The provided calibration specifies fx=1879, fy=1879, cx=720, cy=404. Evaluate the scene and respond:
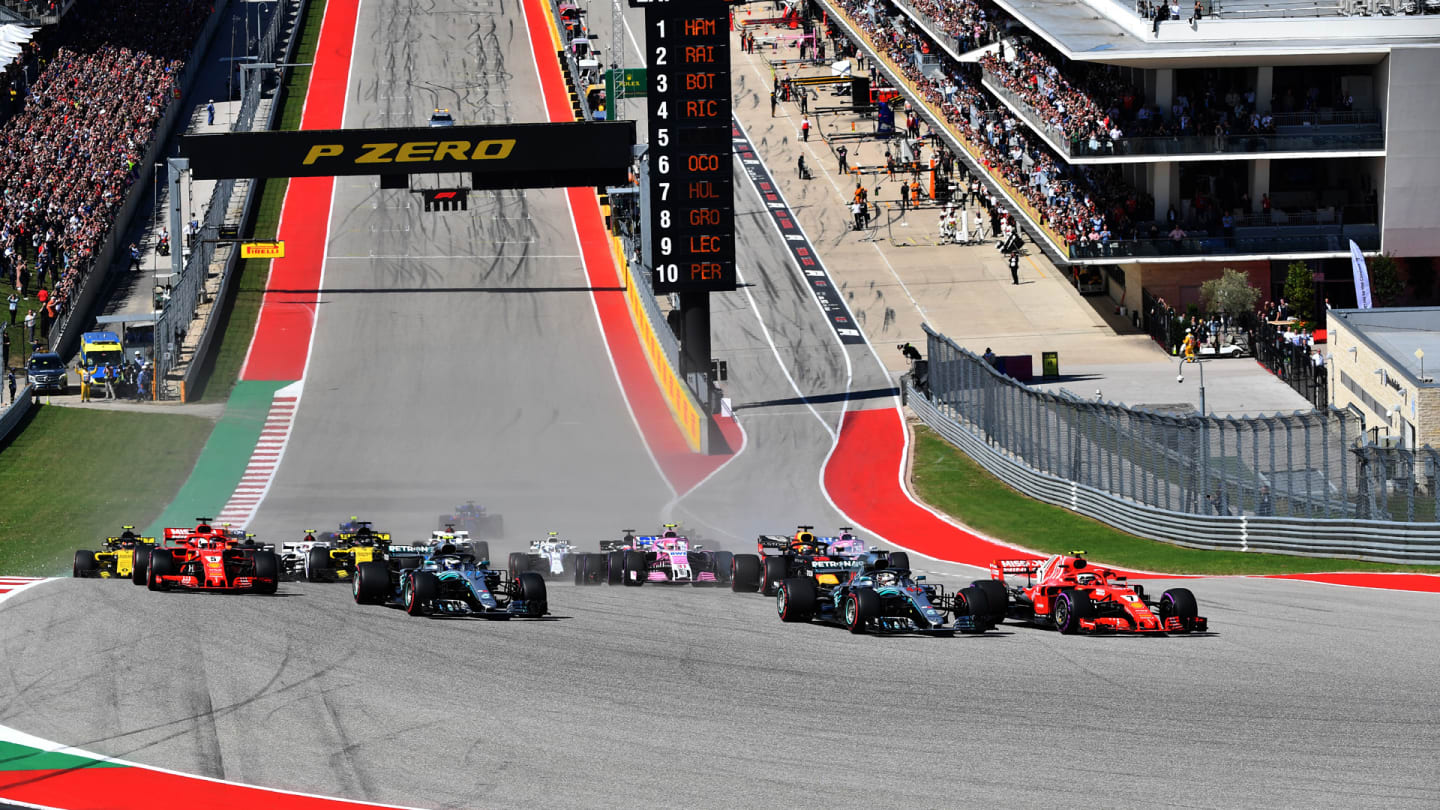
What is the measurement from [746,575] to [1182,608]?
24.5 ft

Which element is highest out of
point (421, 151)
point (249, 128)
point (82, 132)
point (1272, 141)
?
point (249, 128)

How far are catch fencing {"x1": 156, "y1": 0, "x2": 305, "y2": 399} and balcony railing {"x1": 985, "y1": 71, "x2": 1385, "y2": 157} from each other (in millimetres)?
27709

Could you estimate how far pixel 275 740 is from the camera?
17516 mm

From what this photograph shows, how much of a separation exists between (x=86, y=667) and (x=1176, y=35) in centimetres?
4492

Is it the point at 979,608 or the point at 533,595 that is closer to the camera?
the point at 979,608

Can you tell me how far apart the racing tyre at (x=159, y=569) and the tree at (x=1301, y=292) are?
3867 cm

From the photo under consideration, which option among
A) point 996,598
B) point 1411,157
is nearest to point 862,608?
point 996,598

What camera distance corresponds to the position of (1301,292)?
55906mm

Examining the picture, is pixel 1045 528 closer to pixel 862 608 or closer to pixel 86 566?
pixel 862 608

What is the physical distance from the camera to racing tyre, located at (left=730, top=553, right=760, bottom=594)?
92.3ft

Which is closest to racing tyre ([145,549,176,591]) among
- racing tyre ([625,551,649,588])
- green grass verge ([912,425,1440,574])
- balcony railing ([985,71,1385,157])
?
racing tyre ([625,551,649,588])

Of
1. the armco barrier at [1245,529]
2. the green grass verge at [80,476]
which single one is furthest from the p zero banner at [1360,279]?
the green grass verge at [80,476]

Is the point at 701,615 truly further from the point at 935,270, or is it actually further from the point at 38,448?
the point at 935,270

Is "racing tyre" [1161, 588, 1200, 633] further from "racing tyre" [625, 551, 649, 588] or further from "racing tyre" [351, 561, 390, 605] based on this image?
"racing tyre" [351, 561, 390, 605]
